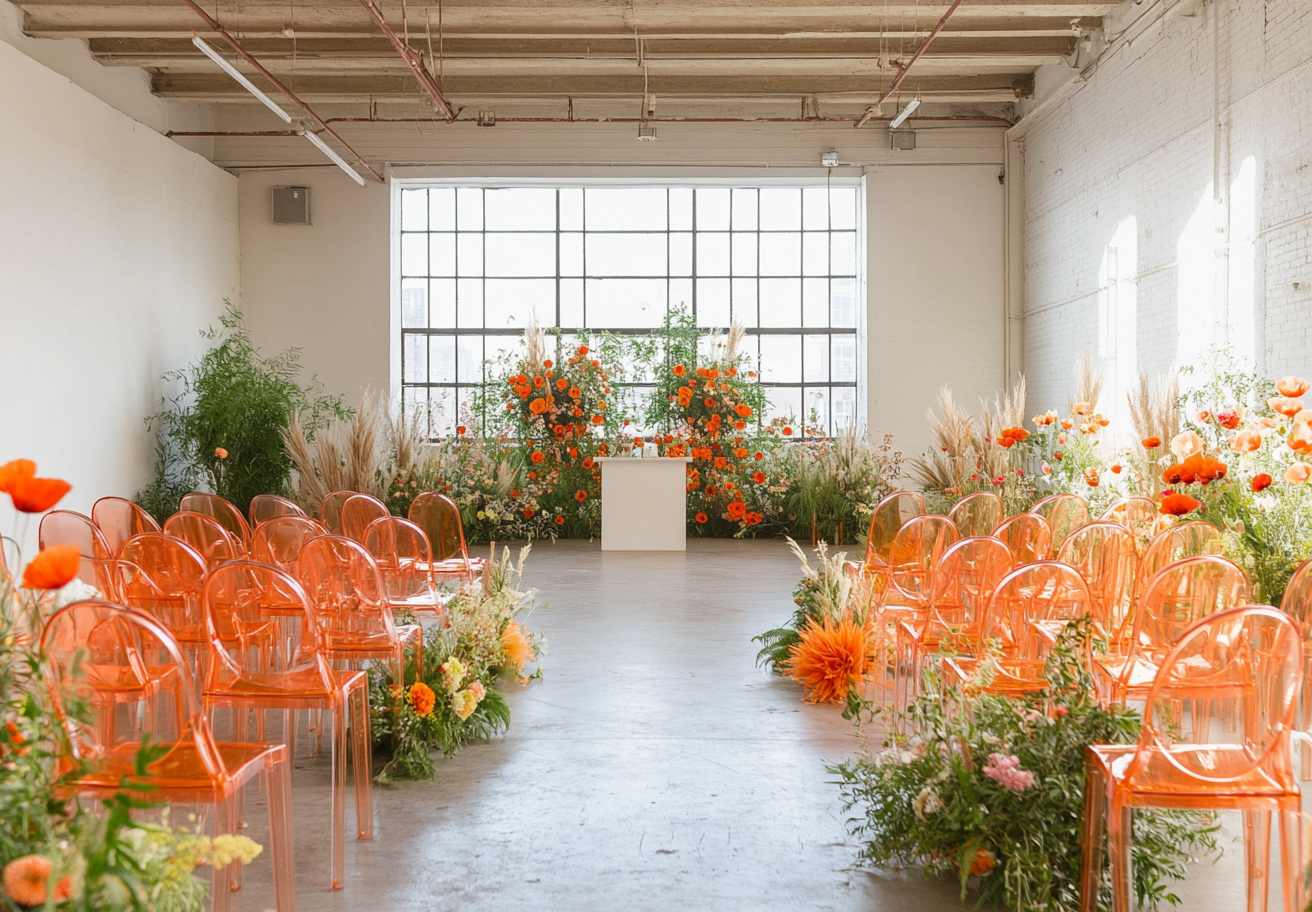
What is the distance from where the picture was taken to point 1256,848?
2311 millimetres

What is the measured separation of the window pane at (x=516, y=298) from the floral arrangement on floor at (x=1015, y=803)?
31.3 ft

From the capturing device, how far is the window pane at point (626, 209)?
11852 mm

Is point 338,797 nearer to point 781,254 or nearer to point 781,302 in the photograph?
point 781,302

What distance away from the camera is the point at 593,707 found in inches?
171

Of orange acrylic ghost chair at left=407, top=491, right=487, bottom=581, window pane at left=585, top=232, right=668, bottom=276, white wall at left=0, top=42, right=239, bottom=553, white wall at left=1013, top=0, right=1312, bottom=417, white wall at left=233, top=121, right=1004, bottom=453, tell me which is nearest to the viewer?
orange acrylic ghost chair at left=407, top=491, right=487, bottom=581

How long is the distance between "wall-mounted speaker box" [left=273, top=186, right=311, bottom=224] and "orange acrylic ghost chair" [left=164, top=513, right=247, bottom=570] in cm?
718

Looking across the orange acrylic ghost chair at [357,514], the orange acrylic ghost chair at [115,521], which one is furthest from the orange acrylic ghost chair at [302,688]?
the orange acrylic ghost chair at [115,521]

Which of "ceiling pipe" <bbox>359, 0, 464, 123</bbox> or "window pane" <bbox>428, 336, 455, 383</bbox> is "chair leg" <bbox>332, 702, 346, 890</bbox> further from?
"window pane" <bbox>428, 336, 455, 383</bbox>

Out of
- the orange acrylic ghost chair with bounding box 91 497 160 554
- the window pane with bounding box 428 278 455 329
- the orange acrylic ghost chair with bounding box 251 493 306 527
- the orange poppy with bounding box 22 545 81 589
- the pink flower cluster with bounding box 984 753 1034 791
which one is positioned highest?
the window pane with bounding box 428 278 455 329

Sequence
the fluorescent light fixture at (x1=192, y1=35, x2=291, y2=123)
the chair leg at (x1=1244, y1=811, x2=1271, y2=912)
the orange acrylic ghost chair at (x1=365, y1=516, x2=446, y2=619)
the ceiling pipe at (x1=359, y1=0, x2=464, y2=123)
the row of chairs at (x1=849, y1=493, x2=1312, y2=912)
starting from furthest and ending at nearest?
the ceiling pipe at (x1=359, y1=0, x2=464, y2=123) → the fluorescent light fixture at (x1=192, y1=35, x2=291, y2=123) → the orange acrylic ghost chair at (x1=365, y1=516, x2=446, y2=619) → the chair leg at (x1=1244, y1=811, x2=1271, y2=912) → the row of chairs at (x1=849, y1=493, x2=1312, y2=912)

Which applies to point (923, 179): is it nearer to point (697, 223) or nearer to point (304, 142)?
point (697, 223)

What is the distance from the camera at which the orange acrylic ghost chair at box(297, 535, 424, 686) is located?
339 centimetres

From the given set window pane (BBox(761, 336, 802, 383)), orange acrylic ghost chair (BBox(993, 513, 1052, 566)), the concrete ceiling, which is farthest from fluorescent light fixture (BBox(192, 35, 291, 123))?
window pane (BBox(761, 336, 802, 383))

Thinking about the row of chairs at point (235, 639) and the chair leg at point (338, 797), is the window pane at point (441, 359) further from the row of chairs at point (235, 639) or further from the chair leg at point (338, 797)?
the chair leg at point (338, 797)
